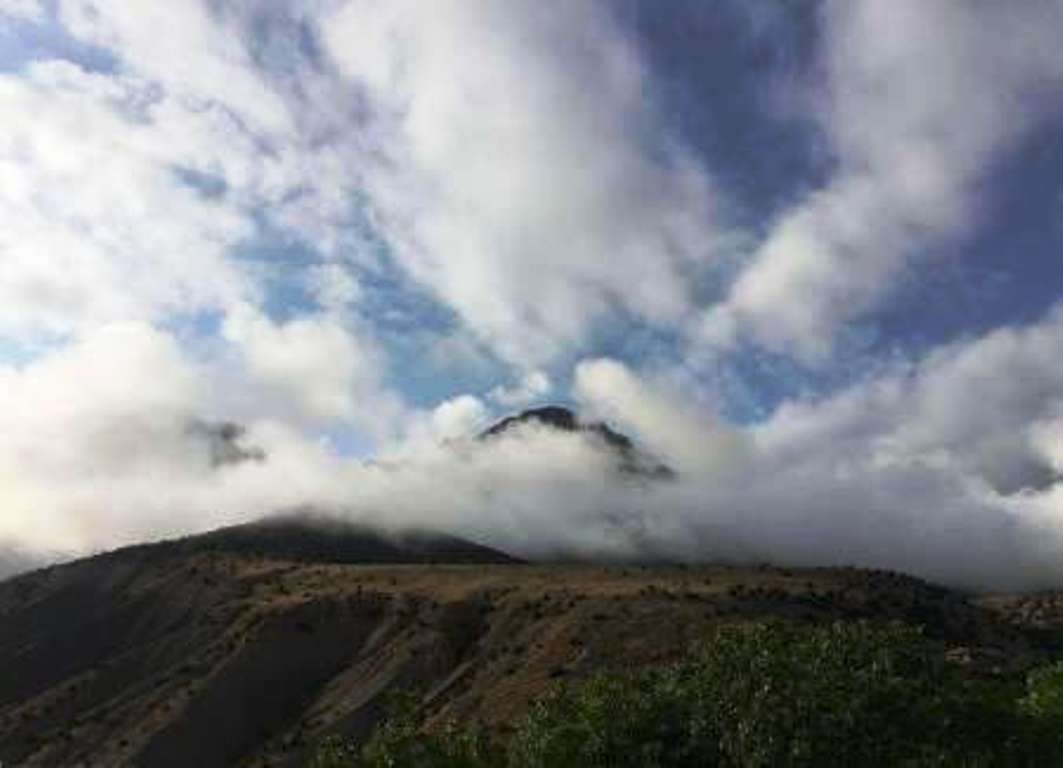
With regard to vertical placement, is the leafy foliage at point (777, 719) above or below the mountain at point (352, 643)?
below

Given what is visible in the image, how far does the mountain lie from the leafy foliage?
163ft

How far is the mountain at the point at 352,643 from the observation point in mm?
123562

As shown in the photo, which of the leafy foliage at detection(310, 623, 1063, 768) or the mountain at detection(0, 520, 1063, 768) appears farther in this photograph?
the mountain at detection(0, 520, 1063, 768)

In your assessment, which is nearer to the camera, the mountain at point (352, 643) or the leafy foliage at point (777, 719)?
the leafy foliage at point (777, 719)

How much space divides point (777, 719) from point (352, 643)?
345 ft

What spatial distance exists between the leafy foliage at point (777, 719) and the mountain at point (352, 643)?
49.5 metres

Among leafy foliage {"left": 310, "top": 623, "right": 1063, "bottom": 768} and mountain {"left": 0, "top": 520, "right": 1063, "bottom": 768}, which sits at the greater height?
mountain {"left": 0, "top": 520, "right": 1063, "bottom": 768}

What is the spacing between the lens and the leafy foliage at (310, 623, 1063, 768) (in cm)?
4934

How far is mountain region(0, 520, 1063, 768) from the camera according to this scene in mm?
123562

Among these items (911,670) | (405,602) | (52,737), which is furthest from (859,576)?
(911,670)

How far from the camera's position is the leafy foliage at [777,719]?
49.3 m

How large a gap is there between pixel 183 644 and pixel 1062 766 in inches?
5049

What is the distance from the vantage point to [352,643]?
149875 millimetres

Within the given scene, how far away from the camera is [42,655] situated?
180750 mm
